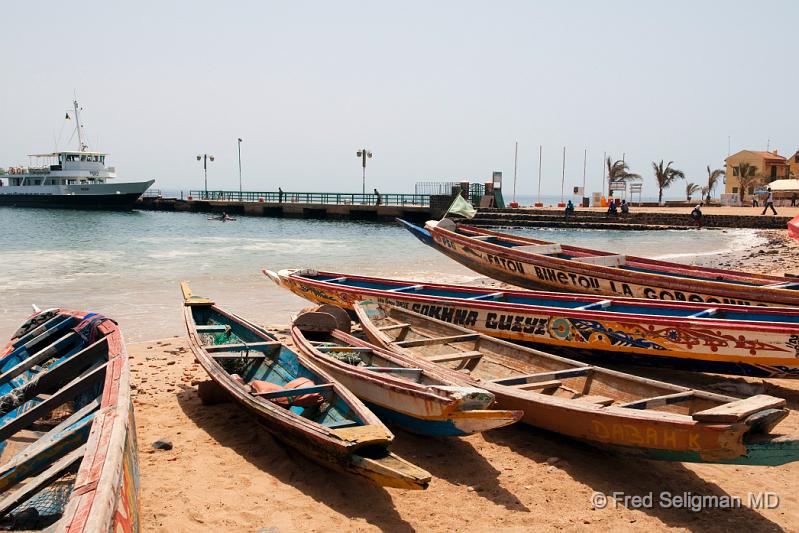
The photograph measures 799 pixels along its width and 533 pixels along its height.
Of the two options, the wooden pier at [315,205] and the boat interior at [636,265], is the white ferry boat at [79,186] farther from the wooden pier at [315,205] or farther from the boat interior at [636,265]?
the boat interior at [636,265]

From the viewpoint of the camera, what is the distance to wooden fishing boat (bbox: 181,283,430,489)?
489 centimetres

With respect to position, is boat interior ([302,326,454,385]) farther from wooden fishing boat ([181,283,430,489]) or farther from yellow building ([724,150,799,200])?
yellow building ([724,150,799,200])

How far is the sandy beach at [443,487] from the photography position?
16.3 ft

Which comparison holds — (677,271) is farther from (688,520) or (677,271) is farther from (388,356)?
(688,520)

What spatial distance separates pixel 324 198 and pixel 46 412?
52678 millimetres

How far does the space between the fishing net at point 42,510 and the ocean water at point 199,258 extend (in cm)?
758

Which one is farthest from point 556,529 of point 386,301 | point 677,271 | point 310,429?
point 677,271

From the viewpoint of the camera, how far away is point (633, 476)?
18.8ft

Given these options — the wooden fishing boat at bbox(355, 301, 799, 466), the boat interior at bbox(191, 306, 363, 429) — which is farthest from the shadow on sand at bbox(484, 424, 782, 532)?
the boat interior at bbox(191, 306, 363, 429)

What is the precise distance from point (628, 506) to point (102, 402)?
413cm

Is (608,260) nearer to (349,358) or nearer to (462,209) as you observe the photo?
(349,358)

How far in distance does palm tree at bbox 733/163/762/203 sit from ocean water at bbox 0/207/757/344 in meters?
26.4

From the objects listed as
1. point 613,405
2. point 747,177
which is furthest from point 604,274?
point 747,177

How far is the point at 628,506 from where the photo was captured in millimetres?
5234
